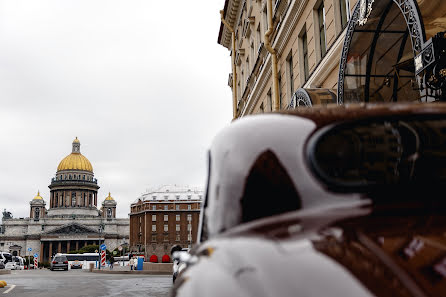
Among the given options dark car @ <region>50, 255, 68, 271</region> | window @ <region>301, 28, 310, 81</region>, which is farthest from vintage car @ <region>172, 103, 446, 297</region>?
dark car @ <region>50, 255, 68, 271</region>

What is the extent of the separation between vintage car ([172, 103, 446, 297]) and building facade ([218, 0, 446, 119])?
3.30 m

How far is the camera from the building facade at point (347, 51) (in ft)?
16.1

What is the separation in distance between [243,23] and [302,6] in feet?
36.5

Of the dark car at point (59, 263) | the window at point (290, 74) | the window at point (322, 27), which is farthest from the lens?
the dark car at point (59, 263)

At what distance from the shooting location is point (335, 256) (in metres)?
1.30

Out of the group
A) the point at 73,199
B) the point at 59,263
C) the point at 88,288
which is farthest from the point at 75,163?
the point at 88,288

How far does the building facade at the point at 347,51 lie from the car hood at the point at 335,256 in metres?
3.62

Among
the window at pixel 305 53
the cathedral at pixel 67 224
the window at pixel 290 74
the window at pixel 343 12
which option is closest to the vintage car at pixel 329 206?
the window at pixel 343 12

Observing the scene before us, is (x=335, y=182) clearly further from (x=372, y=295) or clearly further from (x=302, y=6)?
(x=302, y=6)

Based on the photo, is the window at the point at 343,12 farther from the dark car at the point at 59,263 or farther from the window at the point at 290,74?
the dark car at the point at 59,263

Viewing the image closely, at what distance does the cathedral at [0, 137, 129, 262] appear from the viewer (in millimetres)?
121125

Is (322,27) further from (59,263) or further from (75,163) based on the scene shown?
(75,163)

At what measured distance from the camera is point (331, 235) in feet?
4.56

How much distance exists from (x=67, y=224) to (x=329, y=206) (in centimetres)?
12788
